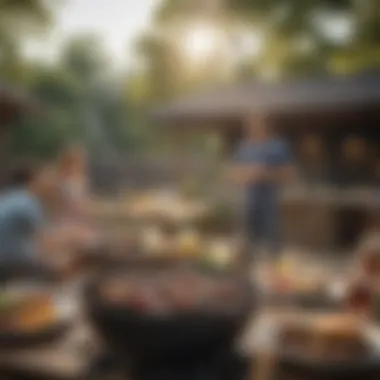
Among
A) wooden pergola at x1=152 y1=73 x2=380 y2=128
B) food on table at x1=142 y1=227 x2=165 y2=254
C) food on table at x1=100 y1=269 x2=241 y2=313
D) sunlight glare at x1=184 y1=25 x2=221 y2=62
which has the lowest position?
food on table at x1=100 y1=269 x2=241 y2=313

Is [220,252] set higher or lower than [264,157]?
lower

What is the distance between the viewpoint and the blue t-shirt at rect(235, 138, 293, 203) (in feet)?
3.65

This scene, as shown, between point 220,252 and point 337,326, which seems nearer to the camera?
point 337,326

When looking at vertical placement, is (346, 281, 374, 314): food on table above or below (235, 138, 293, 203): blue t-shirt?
below

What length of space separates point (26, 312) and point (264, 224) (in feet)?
1.37

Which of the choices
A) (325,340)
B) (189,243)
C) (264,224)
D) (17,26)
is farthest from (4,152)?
(325,340)

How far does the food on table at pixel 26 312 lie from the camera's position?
103 cm

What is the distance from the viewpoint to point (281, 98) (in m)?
1.12

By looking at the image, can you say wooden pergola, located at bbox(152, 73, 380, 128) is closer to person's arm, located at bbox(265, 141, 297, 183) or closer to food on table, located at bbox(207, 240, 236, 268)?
person's arm, located at bbox(265, 141, 297, 183)

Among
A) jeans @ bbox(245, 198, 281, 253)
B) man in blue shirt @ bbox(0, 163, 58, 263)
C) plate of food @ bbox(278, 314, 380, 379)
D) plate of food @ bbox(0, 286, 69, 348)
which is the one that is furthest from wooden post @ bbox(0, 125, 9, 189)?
plate of food @ bbox(278, 314, 380, 379)

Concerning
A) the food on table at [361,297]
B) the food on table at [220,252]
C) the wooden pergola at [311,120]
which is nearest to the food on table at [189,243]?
the food on table at [220,252]

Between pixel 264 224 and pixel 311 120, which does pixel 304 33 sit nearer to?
pixel 311 120

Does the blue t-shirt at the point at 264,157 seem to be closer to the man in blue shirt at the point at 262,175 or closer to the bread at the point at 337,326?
the man in blue shirt at the point at 262,175

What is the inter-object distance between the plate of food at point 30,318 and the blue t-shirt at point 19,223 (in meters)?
0.08
